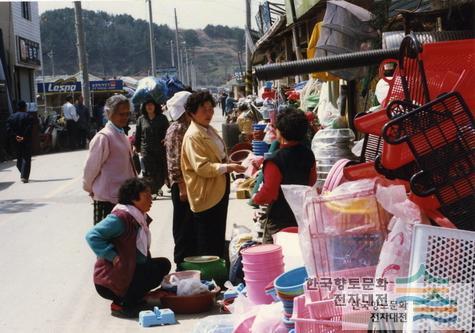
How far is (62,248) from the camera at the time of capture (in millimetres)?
8617

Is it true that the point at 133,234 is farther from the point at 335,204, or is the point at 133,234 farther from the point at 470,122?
the point at 470,122

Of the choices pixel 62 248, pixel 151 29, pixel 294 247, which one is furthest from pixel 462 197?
pixel 151 29

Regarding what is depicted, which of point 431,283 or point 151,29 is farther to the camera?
point 151,29

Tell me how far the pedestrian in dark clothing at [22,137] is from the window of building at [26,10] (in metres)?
21.1

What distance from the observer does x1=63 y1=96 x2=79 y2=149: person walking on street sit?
2572 centimetres

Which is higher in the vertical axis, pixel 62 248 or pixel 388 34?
pixel 388 34

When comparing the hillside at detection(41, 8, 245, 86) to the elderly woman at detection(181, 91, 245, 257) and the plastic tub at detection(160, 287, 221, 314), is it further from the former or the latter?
the plastic tub at detection(160, 287, 221, 314)

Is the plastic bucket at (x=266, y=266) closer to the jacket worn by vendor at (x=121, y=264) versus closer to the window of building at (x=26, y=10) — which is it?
the jacket worn by vendor at (x=121, y=264)

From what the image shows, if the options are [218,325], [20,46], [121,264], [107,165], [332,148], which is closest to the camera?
[218,325]

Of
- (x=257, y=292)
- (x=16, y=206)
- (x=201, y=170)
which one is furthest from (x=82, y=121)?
(x=257, y=292)

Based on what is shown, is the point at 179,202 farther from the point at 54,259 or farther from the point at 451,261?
the point at 451,261

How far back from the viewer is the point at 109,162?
6.51 metres

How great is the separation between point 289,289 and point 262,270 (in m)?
0.83

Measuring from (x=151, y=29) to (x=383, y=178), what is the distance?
1978 inches
